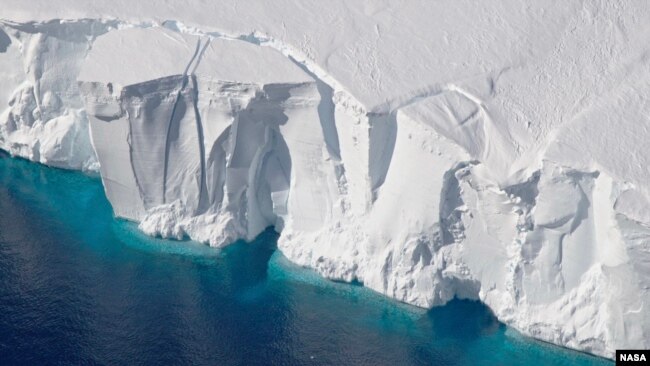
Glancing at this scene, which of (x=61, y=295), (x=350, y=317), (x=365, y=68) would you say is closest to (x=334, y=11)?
(x=365, y=68)

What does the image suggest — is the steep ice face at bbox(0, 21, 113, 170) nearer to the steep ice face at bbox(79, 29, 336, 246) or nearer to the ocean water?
the steep ice face at bbox(79, 29, 336, 246)

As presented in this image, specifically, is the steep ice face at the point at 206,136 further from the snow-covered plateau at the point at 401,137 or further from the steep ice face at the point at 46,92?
the steep ice face at the point at 46,92

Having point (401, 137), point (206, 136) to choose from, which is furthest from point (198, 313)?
point (401, 137)

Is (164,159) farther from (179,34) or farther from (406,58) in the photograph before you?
(406,58)

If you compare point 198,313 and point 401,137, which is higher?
point 401,137

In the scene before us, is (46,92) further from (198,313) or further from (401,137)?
(401,137)

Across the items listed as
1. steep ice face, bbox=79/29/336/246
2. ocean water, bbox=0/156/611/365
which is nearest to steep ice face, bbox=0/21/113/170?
steep ice face, bbox=79/29/336/246
